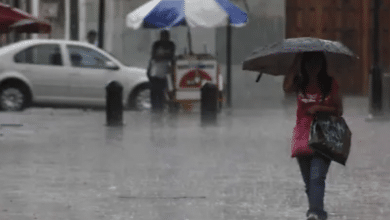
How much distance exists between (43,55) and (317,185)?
14.7m

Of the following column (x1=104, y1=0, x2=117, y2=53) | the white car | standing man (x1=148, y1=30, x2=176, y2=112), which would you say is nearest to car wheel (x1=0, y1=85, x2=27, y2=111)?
the white car

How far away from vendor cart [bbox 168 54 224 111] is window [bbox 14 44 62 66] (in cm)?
248

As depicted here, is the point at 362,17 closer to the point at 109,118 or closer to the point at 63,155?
the point at 109,118

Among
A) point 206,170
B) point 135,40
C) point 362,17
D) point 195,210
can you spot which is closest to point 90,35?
point 135,40

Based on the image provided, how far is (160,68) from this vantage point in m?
20.0

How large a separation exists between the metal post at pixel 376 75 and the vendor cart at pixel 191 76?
3.24 meters

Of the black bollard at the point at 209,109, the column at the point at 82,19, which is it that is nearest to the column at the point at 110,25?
the column at the point at 82,19

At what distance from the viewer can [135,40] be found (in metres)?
27.4

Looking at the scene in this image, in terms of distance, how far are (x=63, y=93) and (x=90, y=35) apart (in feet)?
12.5

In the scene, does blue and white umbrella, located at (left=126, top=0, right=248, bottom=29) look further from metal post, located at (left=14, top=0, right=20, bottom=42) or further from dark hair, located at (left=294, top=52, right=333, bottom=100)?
dark hair, located at (left=294, top=52, right=333, bottom=100)

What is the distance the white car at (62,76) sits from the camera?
21.0 metres

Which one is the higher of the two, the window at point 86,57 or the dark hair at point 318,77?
the dark hair at point 318,77

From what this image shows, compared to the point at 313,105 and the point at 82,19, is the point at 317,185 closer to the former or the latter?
the point at 313,105

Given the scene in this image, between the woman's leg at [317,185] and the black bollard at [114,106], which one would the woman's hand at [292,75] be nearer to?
the woman's leg at [317,185]
